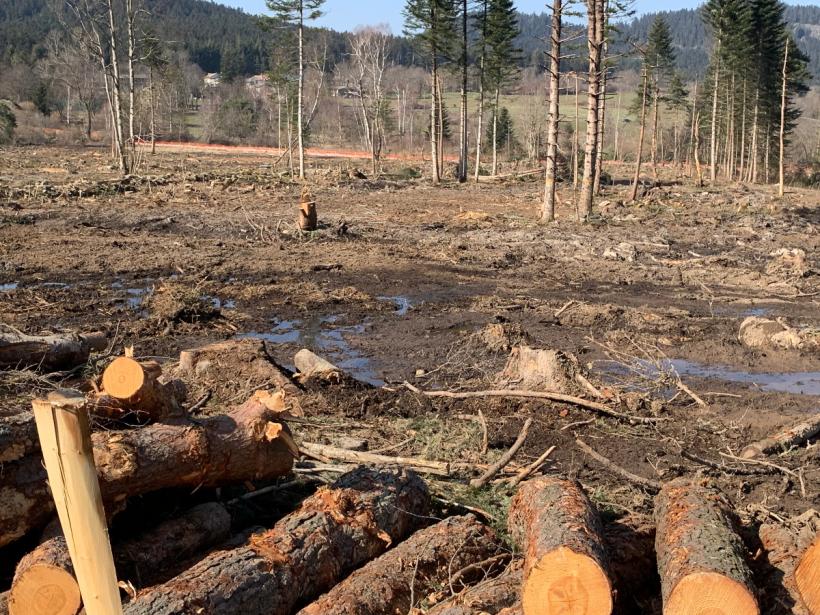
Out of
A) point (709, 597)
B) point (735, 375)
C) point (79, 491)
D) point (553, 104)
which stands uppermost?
point (553, 104)

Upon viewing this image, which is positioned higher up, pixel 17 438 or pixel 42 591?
pixel 17 438

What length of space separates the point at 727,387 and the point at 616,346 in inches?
74.1

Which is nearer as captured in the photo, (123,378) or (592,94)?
(123,378)

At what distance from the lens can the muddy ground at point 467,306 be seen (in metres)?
7.45

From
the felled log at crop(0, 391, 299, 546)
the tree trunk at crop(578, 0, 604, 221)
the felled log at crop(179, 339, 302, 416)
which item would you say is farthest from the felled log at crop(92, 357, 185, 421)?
the tree trunk at crop(578, 0, 604, 221)

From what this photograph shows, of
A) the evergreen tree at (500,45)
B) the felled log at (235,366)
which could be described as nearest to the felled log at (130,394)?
the felled log at (235,366)

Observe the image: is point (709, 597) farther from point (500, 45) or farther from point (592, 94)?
point (500, 45)

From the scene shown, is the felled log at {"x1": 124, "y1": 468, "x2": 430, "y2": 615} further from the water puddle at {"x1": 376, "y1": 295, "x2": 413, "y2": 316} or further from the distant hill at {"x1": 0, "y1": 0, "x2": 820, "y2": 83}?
the distant hill at {"x1": 0, "y1": 0, "x2": 820, "y2": 83}

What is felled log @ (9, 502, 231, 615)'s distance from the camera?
147 inches

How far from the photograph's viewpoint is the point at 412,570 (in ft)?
14.5

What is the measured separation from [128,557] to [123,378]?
A: 1152mm

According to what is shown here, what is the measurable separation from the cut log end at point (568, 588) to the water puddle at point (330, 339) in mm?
6003

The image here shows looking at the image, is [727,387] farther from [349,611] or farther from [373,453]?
[349,611]

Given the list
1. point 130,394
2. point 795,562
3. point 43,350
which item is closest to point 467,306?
point 43,350
